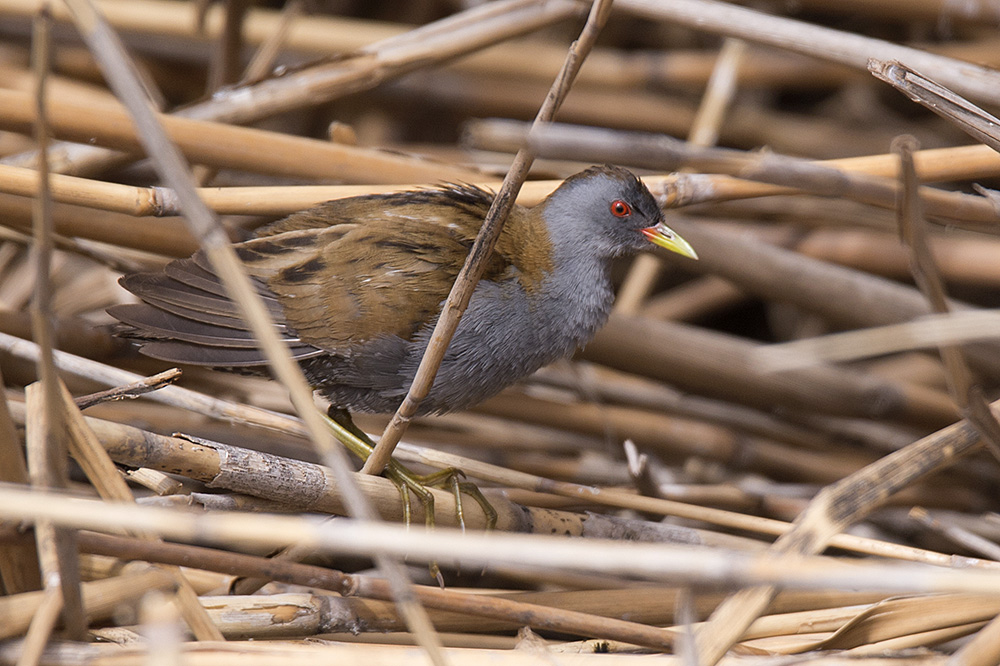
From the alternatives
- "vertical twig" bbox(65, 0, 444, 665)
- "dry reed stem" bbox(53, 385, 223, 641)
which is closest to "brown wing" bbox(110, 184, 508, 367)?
"dry reed stem" bbox(53, 385, 223, 641)

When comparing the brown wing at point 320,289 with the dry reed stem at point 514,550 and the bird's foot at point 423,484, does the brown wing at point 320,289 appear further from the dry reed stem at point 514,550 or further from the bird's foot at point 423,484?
the dry reed stem at point 514,550

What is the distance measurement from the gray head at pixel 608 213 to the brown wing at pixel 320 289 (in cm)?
22

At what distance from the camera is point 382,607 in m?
1.50

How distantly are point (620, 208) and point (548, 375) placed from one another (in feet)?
2.44

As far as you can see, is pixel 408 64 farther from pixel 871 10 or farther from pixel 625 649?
pixel 871 10

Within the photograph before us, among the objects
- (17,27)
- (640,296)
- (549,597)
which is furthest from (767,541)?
(17,27)

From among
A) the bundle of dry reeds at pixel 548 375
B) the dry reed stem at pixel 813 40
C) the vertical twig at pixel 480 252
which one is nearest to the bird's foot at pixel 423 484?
the bundle of dry reeds at pixel 548 375

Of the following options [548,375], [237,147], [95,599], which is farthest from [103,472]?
[548,375]

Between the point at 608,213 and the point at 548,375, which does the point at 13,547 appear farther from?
the point at 548,375

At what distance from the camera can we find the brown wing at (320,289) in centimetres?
167

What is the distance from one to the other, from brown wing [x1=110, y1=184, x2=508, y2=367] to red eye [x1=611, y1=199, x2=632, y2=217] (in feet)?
1.03

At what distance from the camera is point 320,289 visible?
1709mm

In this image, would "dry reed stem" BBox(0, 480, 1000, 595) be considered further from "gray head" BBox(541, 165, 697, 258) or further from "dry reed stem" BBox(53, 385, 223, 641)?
"gray head" BBox(541, 165, 697, 258)

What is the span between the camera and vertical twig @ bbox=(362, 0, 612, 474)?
3.73 ft
